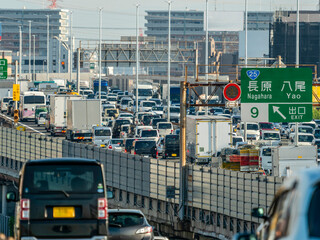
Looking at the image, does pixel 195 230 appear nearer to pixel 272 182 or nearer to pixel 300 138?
pixel 272 182

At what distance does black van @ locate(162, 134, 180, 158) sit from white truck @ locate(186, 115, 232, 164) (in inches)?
183

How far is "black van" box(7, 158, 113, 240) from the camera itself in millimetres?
13773

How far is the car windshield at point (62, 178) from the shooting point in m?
13.7

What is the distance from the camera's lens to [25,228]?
14.0 meters

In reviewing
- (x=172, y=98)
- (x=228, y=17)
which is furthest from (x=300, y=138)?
(x=228, y=17)

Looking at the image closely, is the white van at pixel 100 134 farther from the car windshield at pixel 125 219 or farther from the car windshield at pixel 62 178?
the car windshield at pixel 62 178

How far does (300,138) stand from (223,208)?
2555 centimetres

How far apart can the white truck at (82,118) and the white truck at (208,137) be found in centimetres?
1514

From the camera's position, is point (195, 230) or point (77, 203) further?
point (195, 230)

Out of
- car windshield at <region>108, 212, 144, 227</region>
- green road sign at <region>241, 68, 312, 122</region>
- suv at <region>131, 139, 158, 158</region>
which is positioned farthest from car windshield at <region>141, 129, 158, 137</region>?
car windshield at <region>108, 212, 144, 227</region>

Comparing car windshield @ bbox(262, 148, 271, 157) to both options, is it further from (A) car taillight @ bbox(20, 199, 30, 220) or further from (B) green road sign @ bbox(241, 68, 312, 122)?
(A) car taillight @ bbox(20, 199, 30, 220)

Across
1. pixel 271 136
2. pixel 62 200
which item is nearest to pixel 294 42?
pixel 271 136

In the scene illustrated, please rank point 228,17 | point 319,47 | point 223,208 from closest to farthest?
1. point 223,208
2. point 319,47
3. point 228,17

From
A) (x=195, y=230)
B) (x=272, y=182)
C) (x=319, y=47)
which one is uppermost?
(x=319, y=47)
